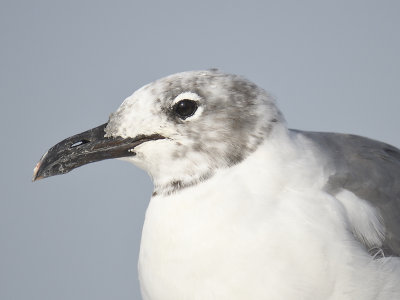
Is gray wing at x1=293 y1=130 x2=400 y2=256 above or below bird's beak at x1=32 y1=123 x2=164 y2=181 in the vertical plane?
below

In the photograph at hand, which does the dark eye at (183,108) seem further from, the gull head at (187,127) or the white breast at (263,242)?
the white breast at (263,242)

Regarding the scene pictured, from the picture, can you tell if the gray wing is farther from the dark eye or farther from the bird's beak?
the bird's beak

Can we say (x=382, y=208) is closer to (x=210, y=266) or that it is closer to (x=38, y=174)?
(x=210, y=266)

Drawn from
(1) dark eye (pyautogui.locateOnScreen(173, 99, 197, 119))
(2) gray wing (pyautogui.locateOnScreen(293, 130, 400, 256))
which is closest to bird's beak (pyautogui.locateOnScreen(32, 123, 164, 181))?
(1) dark eye (pyautogui.locateOnScreen(173, 99, 197, 119))

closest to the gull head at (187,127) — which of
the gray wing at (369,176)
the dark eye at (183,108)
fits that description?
the dark eye at (183,108)

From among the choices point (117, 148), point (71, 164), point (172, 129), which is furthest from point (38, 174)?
point (172, 129)

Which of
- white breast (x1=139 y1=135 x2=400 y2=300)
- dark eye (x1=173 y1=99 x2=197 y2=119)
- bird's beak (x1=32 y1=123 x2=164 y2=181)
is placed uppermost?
dark eye (x1=173 y1=99 x2=197 y2=119)

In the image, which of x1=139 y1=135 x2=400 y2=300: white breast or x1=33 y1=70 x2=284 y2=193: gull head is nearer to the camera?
x1=139 y1=135 x2=400 y2=300: white breast

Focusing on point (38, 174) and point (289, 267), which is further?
point (38, 174)

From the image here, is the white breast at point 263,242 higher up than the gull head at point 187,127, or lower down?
lower down
